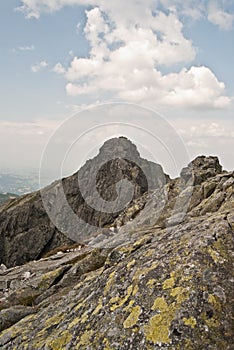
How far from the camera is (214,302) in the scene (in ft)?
31.4

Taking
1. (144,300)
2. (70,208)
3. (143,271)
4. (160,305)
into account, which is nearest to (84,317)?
(144,300)

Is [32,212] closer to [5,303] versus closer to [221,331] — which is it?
[5,303]

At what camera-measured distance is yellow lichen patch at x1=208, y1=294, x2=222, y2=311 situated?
9.46 meters

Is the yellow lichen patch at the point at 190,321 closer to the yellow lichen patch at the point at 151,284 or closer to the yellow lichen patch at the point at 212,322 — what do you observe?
the yellow lichen patch at the point at 212,322

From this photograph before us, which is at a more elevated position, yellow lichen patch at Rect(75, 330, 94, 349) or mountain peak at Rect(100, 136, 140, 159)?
mountain peak at Rect(100, 136, 140, 159)

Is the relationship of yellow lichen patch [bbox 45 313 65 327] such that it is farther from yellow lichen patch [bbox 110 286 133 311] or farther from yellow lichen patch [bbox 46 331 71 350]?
yellow lichen patch [bbox 110 286 133 311]

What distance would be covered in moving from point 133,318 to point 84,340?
1.77 metres

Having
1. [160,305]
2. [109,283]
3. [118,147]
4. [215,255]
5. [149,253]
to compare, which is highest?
[118,147]

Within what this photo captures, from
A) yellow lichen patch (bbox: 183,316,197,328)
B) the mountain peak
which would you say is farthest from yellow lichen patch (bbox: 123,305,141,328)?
the mountain peak

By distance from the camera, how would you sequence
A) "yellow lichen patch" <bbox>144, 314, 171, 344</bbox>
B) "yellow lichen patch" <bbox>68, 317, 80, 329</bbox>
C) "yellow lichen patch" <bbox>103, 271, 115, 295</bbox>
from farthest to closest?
"yellow lichen patch" <bbox>103, 271, 115, 295</bbox>
"yellow lichen patch" <bbox>68, 317, 80, 329</bbox>
"yellow lichen patch" <bbox>144, 314, 171, 344</bbox>

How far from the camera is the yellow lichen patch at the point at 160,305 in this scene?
9.84 metres

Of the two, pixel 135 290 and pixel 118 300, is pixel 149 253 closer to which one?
pixel 135 290

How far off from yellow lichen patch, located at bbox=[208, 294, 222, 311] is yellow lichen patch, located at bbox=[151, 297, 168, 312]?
4.50 ft

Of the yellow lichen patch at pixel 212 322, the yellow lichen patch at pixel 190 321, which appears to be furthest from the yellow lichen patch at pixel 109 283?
the yellow lichen patch at pixel 212 322
